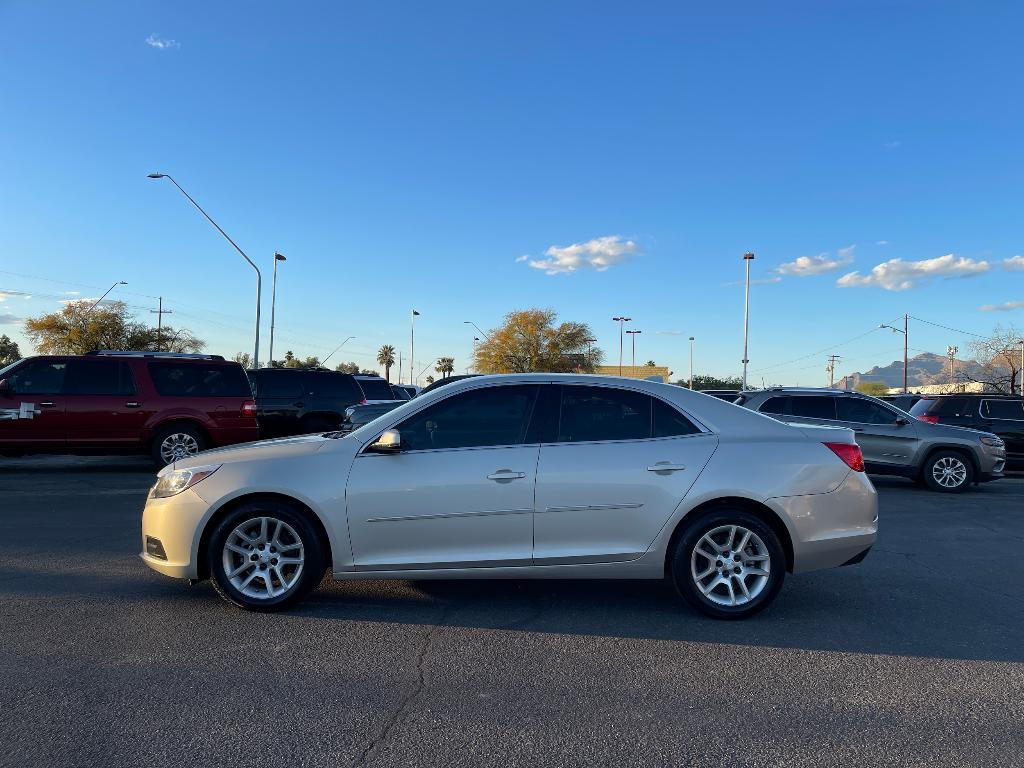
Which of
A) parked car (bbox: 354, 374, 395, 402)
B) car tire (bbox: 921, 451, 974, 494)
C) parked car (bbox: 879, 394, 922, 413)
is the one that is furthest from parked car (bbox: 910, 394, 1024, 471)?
parked car (bbox: 354, 374, 395, 402)

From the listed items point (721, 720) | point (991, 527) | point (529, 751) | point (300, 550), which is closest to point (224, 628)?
point (300, 550)

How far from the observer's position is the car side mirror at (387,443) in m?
4.84

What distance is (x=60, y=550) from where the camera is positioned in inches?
262

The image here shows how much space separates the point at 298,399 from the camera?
15945mm

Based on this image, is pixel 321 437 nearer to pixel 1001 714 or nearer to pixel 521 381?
pixel 521 381

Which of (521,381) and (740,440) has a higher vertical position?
(521,381)

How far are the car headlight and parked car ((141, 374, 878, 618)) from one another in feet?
0.04

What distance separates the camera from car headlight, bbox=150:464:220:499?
4.94 meters

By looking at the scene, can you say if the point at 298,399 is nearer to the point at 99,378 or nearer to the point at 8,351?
the point at 99,378

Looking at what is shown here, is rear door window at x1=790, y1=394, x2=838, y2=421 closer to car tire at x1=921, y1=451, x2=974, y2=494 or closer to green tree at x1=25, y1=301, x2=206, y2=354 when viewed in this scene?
car tire at x1=921, y1=451, x2=974, y2=494

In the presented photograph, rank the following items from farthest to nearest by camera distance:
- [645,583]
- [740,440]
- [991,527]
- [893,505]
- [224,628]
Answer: [893,505], [991,527], [645,583], [740,440], [224,628]

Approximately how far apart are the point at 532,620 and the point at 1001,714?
2.57m

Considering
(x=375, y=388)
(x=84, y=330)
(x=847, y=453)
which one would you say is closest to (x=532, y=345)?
(x=84, y=330)

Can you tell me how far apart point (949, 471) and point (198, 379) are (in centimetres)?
1256
